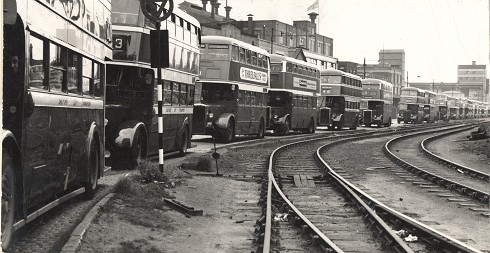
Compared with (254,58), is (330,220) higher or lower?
lower

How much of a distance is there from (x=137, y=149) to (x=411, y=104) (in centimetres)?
5871

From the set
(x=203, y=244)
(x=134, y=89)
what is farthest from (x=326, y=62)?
(x=203, y=244)

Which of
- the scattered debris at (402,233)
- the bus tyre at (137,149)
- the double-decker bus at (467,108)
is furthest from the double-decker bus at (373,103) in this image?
the scattered debris at (402,233)

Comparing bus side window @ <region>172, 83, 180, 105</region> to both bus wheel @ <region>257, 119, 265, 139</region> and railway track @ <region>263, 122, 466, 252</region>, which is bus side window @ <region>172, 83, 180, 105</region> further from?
bus wheel @ <region>257, 119, 265, 139</region>

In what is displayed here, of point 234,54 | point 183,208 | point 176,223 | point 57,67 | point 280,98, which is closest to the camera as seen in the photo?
point 57,67

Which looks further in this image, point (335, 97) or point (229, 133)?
point (335, 97)

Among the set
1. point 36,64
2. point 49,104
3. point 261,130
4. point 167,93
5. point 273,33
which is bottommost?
A: point 261,130

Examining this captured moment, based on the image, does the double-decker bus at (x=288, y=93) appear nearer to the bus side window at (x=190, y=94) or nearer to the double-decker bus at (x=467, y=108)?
the bus side window at (x=190, y=94)

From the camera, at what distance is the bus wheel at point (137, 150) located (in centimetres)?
1360

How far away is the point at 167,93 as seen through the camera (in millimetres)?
16250

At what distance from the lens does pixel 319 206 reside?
35.1ft

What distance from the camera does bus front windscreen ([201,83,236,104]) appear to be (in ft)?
82.5

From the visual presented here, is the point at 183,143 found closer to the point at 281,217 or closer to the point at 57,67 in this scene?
the point at 281,217

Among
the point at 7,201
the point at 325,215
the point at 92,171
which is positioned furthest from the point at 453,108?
the point at 7,201
